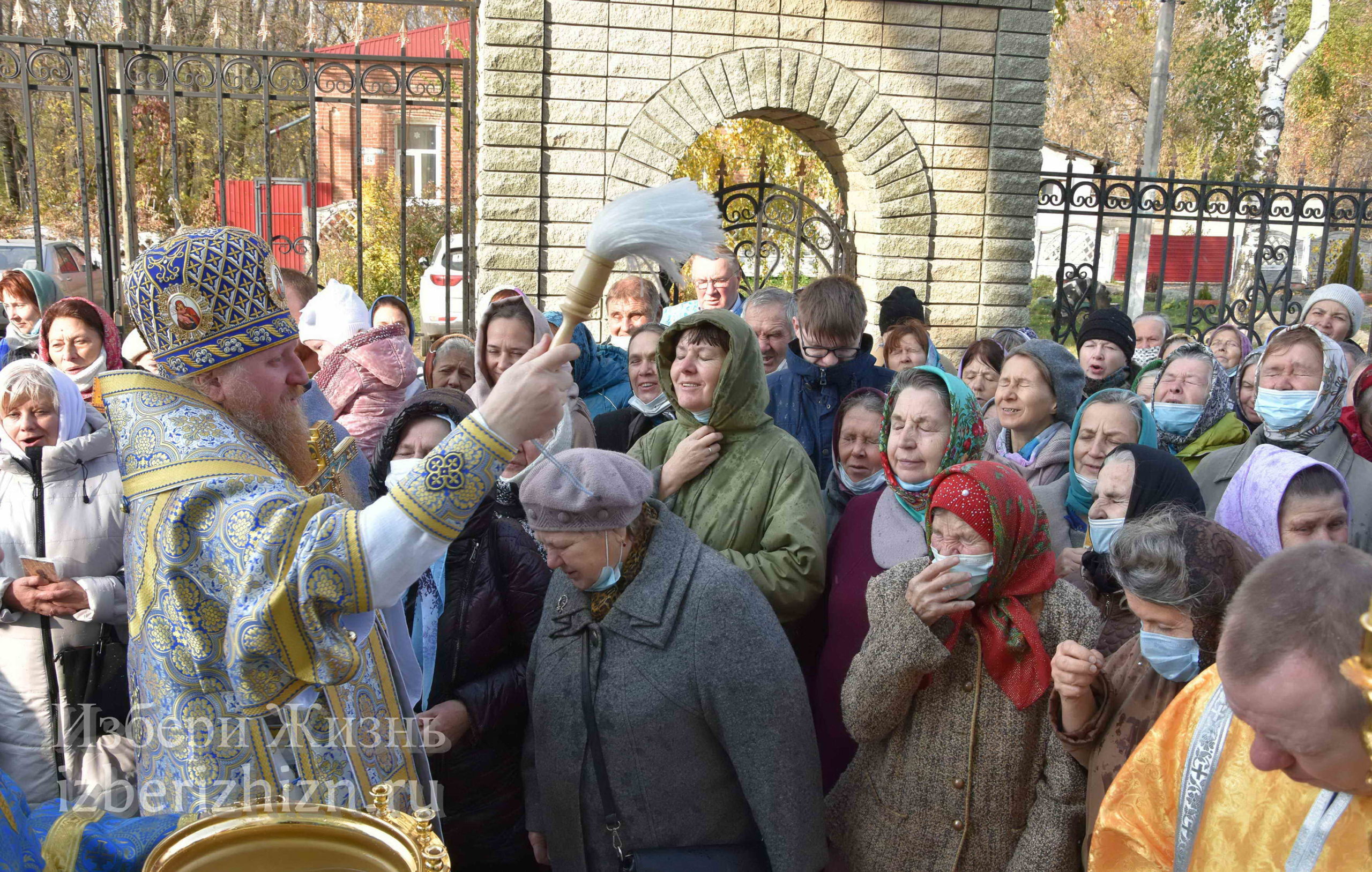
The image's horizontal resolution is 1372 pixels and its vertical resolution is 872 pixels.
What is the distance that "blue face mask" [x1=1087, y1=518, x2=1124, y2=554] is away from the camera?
3.23 metres

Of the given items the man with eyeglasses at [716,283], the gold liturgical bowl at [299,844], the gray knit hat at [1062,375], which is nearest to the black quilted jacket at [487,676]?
the gold liturgical bowl at [299,844]

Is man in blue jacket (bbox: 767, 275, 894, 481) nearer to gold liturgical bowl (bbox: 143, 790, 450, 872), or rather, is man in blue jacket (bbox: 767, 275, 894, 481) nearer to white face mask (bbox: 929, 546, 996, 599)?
white face mask (bbox: 929, 546, 996, 599)

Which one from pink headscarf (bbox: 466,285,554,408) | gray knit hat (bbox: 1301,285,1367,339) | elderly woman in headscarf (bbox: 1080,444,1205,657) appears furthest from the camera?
gray knit hat (bbox: 1301,285,1367,339)

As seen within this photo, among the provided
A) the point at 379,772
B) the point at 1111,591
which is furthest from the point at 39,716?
the point at 1111,591

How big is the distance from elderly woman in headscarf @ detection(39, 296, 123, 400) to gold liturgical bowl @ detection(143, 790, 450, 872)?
13.3ft

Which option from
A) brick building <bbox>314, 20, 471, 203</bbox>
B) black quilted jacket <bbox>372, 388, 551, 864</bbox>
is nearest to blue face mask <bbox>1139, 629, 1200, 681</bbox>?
black quilted jacket <bbox>372, 388, 551, 864</bbox>

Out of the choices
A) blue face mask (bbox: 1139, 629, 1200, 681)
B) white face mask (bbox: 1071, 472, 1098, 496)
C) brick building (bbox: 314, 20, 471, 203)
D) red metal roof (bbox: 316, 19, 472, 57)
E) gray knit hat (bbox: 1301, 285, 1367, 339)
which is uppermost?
red metal roof (bbox: 316, 19, 472, 57)

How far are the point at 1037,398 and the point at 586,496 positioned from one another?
2440 mm

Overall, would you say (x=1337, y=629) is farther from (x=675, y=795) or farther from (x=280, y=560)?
(x=675, y=795)

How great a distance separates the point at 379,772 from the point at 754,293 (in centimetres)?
342

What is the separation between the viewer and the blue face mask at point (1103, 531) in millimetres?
3229

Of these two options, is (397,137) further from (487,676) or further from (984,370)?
(487,676)

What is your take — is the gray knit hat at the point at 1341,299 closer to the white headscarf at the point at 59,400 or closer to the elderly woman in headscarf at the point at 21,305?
the white headscarf at the point at 59,400

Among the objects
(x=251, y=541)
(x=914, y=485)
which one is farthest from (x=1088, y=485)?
(x=251, y=541)
